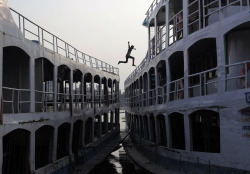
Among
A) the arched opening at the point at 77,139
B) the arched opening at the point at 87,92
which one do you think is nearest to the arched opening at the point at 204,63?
the arched opening at the point at 77,139

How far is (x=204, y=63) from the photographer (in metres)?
15.4

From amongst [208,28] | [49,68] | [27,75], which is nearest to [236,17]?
[208,28]

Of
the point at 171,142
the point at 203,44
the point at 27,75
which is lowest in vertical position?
the point at 171,142

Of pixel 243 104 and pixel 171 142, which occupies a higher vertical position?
pixel 243 104

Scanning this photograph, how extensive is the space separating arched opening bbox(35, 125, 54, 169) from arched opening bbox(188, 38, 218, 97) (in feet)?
23.7

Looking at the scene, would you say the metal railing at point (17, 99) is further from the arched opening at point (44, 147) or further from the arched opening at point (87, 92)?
the arched opening at point (87, 92)

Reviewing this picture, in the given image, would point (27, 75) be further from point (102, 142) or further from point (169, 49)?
point (102, 142)

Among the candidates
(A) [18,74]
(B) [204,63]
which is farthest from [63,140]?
(B) [204,63]

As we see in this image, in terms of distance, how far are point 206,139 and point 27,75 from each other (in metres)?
8.18

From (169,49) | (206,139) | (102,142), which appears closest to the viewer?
(206,139)

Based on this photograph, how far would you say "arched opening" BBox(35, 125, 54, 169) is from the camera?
45.2 feet

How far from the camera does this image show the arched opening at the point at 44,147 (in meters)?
13.8

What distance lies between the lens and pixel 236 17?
10.5 metres

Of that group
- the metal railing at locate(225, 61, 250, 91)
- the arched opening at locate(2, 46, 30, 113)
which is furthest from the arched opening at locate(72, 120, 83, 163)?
the metal railing at locate(225, 61, 250, 91)
